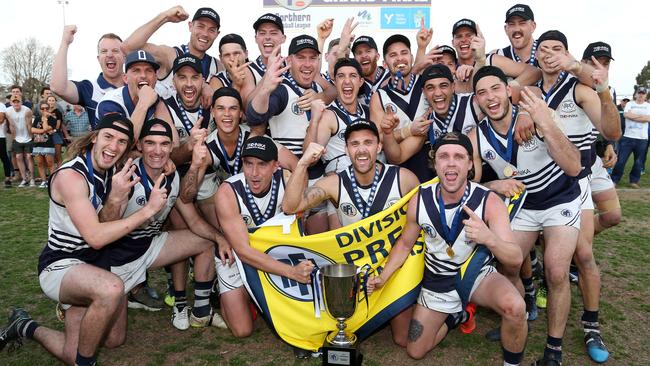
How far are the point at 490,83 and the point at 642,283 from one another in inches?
147

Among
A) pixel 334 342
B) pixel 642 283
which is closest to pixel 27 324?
pixel 334 342


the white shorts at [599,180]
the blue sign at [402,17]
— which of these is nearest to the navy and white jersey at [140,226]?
the white shorts at [599,180]

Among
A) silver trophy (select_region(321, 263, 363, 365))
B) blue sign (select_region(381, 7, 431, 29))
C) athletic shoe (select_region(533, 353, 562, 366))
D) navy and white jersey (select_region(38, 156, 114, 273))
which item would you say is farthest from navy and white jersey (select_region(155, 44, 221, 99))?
blue sign (select_region(381, 7, 431, 29))

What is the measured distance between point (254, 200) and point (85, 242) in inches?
62.6

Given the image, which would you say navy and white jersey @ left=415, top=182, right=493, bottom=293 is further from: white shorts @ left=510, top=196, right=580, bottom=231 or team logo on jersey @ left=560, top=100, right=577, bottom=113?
team logo on jersey @ left=560, top=100, right=577, bottom=113

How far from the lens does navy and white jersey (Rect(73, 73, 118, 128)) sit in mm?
5684

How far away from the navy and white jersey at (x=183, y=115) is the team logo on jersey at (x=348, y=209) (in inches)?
76.5

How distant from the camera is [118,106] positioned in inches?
198

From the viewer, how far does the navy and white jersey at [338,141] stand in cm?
509

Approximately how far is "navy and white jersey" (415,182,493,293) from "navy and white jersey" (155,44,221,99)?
3480mm

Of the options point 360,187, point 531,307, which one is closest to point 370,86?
point 360,187

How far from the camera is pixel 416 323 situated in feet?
14.2

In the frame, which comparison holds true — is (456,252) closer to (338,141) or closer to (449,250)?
(449,250)

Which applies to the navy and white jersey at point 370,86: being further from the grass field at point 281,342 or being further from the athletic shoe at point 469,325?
the grass field at point 281,342
